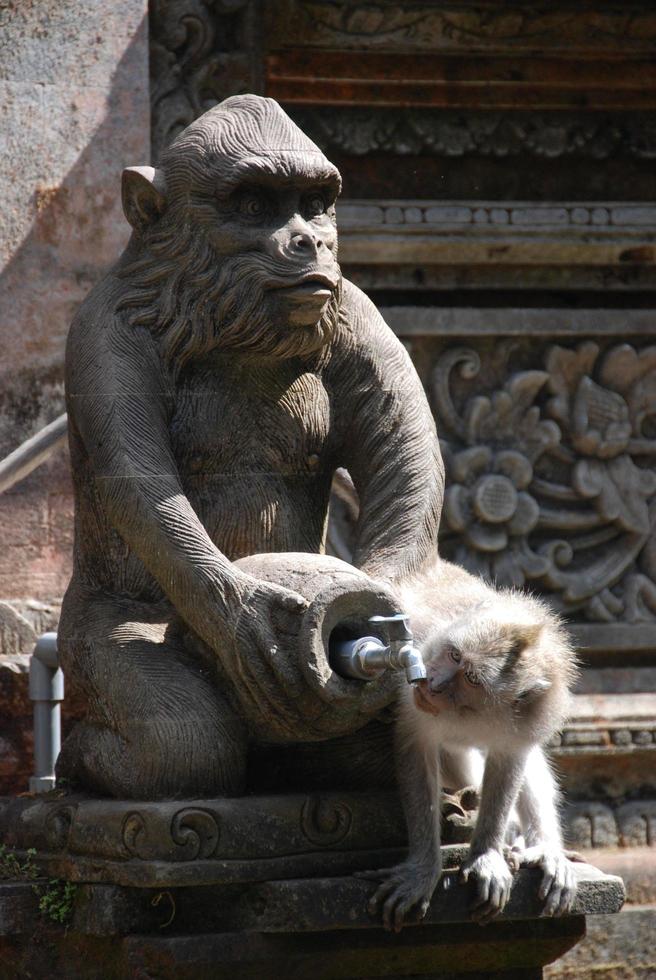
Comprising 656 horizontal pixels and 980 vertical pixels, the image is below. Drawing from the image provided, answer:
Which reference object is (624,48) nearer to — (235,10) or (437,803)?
(235,10)

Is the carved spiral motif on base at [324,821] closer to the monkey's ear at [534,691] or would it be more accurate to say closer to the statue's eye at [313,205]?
the monkey's ear at [534,691]

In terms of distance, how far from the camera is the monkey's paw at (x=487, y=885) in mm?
3990

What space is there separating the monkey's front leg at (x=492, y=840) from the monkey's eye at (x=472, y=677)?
0.23 metres

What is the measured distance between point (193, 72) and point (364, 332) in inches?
74.8

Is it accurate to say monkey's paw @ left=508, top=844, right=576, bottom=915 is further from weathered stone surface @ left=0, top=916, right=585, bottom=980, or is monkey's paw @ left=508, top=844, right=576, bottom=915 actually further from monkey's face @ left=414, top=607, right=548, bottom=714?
monkey's face @ left=414, top=607, right=548, bottom=714

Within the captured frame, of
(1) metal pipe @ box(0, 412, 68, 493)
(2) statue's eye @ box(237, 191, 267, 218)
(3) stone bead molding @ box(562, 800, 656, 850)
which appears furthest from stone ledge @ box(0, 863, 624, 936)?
(3) stone bead molding @ box(562, 800, 656, 850)

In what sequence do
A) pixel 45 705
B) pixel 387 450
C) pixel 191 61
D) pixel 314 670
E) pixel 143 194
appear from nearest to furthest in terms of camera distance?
pixel 314 670 → pixel 143 194 → pixel 387 450 → pixel 45 705 → pixel 191 61

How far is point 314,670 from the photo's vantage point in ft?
12.9

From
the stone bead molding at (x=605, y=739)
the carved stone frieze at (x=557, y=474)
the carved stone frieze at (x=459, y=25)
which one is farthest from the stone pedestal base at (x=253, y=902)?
the carved stone frieze at (x=459, y=25)

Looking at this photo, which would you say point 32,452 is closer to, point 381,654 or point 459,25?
point 381,654

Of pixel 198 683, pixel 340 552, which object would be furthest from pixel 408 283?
pixel 198 683

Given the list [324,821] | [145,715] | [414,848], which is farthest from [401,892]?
[145,715]

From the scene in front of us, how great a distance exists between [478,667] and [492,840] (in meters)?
0.40

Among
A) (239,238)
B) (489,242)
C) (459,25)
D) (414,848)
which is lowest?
(414,848)
